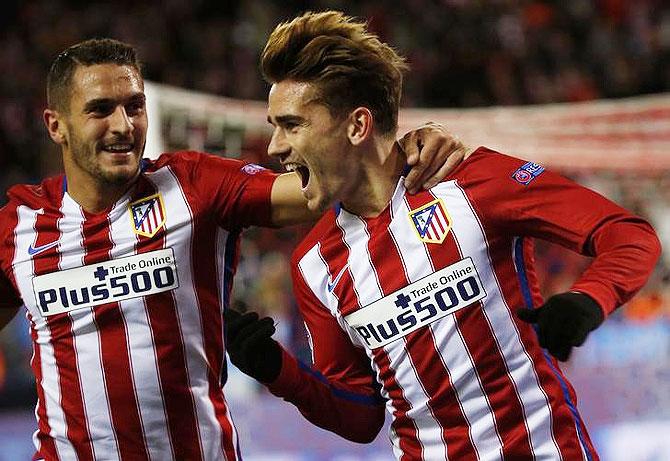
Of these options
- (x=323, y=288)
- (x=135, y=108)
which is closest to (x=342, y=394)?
(x=323, y=288)

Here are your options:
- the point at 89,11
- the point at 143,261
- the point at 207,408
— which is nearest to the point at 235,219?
the point at 143,261

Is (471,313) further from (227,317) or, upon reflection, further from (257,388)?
(257,388)

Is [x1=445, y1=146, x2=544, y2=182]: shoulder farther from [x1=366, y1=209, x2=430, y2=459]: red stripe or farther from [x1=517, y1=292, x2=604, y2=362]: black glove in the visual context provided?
[x1=517, y1=292, x2=604, y2=362]: black glove

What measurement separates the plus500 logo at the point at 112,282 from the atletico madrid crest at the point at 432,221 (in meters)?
0.79

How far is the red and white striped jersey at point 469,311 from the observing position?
3.06 metres

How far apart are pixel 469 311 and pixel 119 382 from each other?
111 cm

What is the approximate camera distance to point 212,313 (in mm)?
3543

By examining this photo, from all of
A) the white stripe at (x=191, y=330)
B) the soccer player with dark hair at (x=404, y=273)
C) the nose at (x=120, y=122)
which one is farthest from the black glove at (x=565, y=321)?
the nose at (x=120, y=122)

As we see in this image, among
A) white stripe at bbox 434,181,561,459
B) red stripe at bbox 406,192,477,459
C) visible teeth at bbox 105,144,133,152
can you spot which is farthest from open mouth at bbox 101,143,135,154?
white stripe at bbox 434,181,561,459

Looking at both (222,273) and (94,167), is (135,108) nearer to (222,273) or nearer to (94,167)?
(94,167)

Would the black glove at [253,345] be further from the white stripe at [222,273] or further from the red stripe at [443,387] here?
the red stripe at [443,387]

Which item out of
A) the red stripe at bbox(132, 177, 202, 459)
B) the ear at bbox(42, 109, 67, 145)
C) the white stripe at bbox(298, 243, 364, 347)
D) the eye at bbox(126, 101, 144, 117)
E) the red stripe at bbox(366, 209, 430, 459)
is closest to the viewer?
the red stripe at bbox(366, 209, 430, 459)

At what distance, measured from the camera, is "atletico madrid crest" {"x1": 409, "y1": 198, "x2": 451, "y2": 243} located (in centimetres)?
315

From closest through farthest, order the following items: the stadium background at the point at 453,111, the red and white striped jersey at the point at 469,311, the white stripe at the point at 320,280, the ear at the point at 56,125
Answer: the red and white striped jersey at the point at 469,311 → the white stripe at the point at 320,280 → the ear at the point at 56,125 → the stadium background at the point at 453,111
